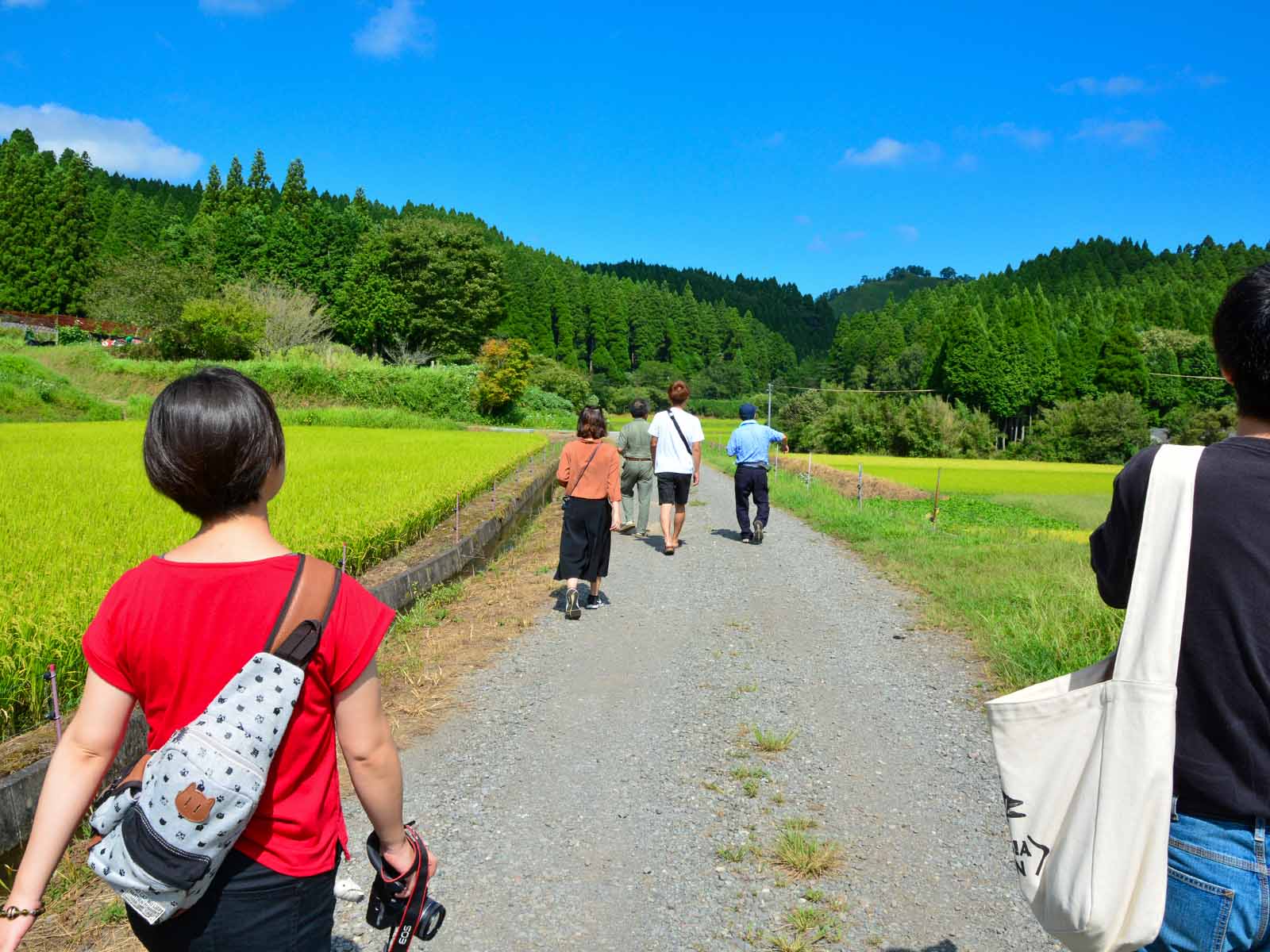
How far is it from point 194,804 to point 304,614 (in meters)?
0.35

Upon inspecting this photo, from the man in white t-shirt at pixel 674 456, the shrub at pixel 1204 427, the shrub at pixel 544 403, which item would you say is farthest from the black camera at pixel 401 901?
the shrub at pixel 1204 427

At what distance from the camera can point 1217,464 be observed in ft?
4.94

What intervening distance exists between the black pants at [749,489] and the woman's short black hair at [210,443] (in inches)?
383

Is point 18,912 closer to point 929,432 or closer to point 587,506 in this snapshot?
point 587,506

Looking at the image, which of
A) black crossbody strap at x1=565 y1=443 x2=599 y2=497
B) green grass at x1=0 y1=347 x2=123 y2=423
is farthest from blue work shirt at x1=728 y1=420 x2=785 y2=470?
green grass at x1=0 y1=347 x2=123 y2=423

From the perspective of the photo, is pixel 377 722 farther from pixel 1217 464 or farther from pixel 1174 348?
pixel 1174 348

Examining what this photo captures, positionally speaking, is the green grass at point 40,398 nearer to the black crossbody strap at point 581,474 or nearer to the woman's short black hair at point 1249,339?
the black crossbody strap at point 581,474

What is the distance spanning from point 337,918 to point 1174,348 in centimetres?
8493

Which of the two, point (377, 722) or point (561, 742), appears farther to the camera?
point (561, 742)

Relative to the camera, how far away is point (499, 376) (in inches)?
1795

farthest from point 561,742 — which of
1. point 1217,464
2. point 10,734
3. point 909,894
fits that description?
point 1217,464

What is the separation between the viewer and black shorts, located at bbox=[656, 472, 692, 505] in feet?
34.3

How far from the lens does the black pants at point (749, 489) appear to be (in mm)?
11203

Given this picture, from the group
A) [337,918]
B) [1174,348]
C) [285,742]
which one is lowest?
[337,918]
